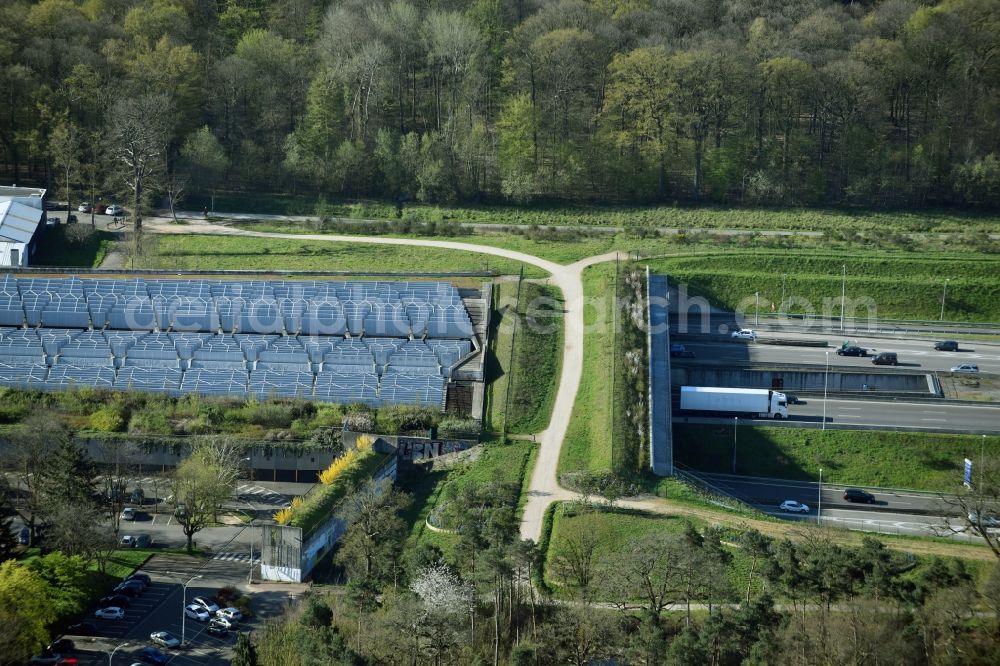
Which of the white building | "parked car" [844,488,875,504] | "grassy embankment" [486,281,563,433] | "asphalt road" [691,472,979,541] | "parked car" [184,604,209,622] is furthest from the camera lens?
the white building

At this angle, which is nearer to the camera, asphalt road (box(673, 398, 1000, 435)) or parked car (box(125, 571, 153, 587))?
parked car (box(125, 571, 153, 587))

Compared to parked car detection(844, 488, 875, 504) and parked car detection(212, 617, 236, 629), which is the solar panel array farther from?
parked car detection(844, 488, 875, 504)

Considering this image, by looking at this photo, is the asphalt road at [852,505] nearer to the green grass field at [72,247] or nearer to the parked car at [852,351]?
the parked car at [852,351]

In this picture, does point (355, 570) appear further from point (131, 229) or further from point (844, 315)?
point (131, 229)

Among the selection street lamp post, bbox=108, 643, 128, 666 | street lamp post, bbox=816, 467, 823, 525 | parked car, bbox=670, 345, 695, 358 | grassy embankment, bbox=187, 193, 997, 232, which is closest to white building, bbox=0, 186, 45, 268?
grassy embankment, bbox=187, 193, 997, 232

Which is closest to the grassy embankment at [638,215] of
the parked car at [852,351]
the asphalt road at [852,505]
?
the parked car at [852,351]

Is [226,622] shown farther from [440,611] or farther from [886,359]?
[886,359]
